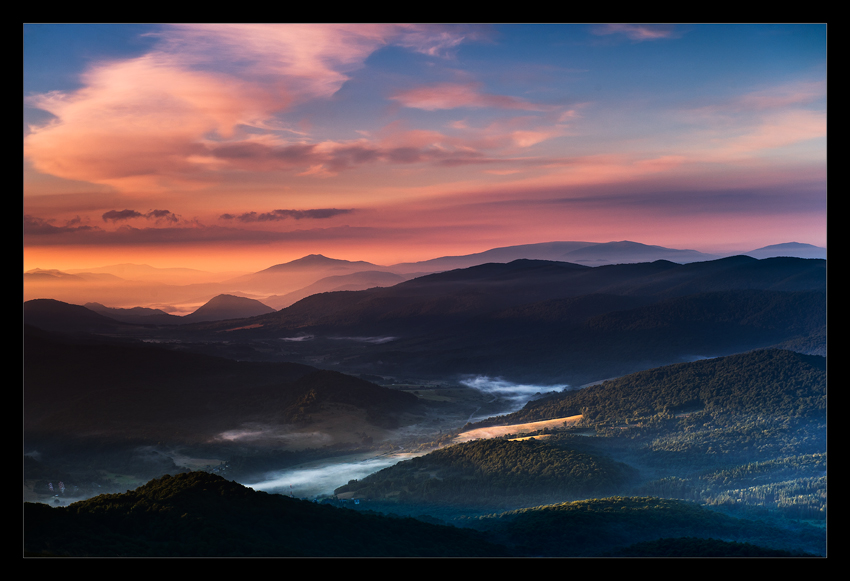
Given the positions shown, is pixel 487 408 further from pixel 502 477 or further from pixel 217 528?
pixel 217 528

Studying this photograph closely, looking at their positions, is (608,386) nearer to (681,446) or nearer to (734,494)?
(681,446)

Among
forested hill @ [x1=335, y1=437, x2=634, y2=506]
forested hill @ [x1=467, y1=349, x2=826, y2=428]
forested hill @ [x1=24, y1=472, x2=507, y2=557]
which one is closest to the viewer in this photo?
forested hill @ [x1=24, y1=472, x2=507, y2=557]

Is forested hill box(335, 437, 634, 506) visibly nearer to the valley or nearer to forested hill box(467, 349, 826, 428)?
the valley

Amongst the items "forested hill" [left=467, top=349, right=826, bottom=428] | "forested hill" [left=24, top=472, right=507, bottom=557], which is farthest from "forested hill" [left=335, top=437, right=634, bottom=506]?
"forested hill" [left=467, top=349, right=826, bottom=428]

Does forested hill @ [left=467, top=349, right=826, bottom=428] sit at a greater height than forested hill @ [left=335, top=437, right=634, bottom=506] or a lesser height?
greater

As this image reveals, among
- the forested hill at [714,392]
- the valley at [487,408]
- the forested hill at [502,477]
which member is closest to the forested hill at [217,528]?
the valley at [487,408]

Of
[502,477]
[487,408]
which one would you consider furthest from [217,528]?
[487,408]
